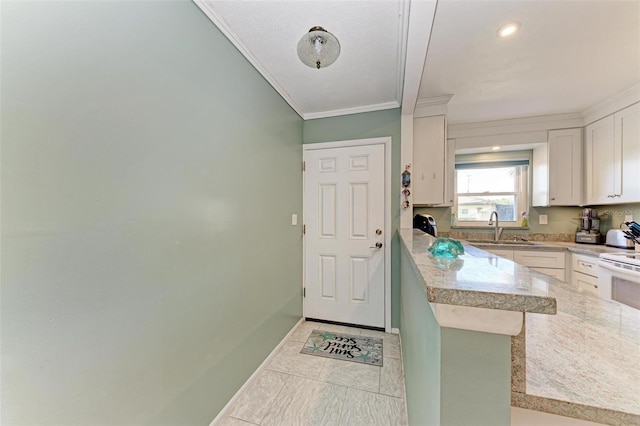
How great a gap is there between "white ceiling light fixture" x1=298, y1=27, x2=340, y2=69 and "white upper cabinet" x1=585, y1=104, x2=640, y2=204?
2935 mm

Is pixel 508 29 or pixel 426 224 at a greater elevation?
pixel 508 29

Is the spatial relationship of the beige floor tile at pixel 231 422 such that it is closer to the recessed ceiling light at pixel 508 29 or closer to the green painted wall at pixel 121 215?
the green painted wall at pixel 121 215

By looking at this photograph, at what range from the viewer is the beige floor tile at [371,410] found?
4.47 ft

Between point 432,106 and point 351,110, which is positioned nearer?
point 432,106

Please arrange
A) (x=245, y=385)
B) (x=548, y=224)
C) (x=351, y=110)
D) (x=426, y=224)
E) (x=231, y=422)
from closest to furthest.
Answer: (x=231, y=422) < (x=245, y=385) < (x=426, y=224) < (x=351, y=110) < (x=548, y=224)

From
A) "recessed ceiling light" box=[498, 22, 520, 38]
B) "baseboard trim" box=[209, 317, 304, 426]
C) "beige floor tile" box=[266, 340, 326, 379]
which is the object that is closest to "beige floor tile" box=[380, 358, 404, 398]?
"beige floor tile" box=[266, 340, 326, 379]

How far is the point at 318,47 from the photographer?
1.36 metres

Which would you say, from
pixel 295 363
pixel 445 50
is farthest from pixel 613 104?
pixel 295 363

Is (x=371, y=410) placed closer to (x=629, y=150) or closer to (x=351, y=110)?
(x=351, y=110)

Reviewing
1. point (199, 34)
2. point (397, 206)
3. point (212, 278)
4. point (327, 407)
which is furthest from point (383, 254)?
point (199, 34)

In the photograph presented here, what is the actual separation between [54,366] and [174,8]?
60.1 inches

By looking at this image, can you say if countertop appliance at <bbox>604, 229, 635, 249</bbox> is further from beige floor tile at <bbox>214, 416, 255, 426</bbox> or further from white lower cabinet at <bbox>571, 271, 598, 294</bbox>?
beige floor tile at <bbox>214, 416, 255, 426</bbox>

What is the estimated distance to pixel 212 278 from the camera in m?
1.33

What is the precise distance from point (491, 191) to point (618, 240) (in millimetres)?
1254
